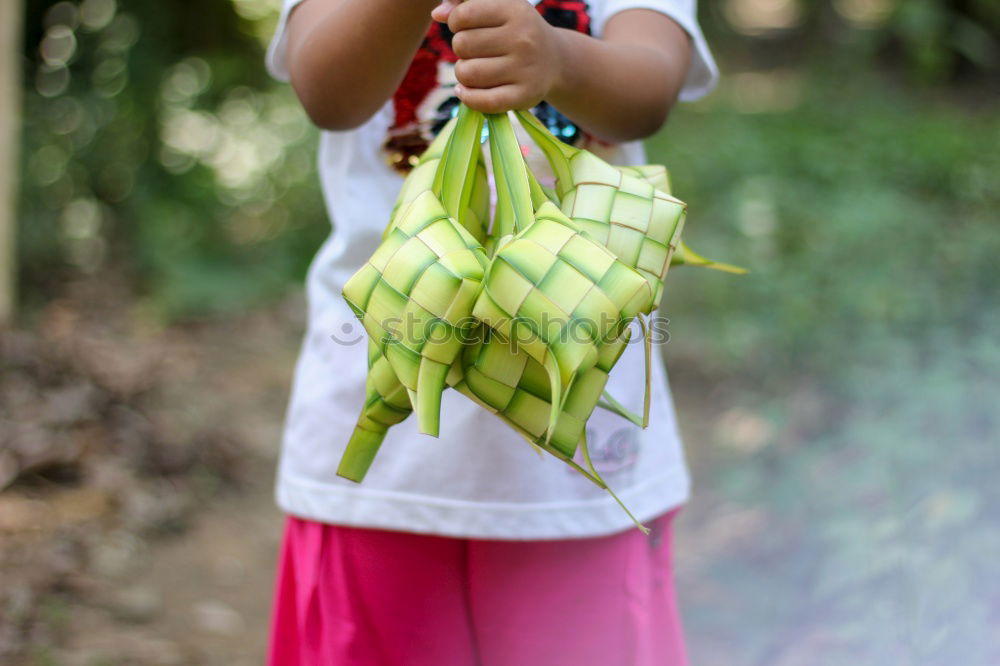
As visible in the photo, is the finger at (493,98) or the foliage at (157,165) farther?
the foliage at (157,165)

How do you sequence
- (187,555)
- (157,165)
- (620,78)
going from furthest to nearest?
(157,165)
(187,555)
(620,78)

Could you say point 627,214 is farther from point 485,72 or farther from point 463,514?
point 463,514

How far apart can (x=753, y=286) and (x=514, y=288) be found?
269 centimetres

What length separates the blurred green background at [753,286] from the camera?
1.90 meters

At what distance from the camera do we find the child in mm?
962

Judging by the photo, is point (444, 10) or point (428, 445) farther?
point (428, 445)

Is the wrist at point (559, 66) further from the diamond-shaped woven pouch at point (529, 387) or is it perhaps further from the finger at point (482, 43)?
the diamond-shaped woven pouch at point (529, 387)

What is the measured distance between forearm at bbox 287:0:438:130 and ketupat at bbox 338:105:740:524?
11 cm

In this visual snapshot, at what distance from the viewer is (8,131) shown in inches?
121

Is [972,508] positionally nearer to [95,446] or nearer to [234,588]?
[234,588]

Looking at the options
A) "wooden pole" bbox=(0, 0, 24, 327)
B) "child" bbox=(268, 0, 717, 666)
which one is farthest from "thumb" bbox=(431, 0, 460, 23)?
"wooden pole" bbox=(0, 0, 24, 327)

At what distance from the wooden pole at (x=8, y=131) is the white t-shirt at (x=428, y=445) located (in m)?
2.41

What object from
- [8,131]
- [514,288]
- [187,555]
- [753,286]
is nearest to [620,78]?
[514,288]

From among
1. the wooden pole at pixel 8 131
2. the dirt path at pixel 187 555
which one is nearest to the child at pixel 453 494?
the dirt path at pixel 187 555
